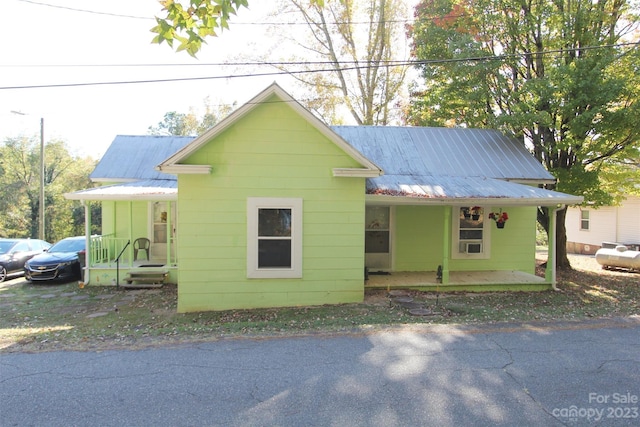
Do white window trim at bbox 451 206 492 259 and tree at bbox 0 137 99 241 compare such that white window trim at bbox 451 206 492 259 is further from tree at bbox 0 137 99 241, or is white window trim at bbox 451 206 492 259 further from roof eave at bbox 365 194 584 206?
tree at bbox 0 137 99 241

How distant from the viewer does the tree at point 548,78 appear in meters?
11.4

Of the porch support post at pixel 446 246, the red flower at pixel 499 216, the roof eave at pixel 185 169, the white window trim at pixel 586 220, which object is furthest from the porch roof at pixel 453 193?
the white window trim at pixel 586 220

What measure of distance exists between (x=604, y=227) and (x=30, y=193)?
136 feet

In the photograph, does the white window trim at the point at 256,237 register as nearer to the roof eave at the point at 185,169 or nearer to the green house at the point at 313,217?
the green house at the point at 313,217

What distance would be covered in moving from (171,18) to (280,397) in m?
4.58

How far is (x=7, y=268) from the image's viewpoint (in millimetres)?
13125

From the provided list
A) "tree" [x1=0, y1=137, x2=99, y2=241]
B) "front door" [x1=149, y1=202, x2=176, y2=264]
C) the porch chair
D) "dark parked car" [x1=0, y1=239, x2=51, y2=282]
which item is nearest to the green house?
the porch chair

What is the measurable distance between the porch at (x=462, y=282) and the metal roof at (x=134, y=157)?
7226 millimetres

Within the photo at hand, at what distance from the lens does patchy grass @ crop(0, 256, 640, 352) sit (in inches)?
235

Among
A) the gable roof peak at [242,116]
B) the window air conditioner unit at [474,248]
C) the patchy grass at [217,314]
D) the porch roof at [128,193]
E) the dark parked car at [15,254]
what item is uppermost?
the gable roof peak at [242,116]

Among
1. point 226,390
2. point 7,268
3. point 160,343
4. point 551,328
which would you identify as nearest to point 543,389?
point 551,328

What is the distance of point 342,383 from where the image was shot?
412 centimetres

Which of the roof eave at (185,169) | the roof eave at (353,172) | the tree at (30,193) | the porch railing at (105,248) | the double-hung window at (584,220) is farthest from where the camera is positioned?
the tree at (30,193)

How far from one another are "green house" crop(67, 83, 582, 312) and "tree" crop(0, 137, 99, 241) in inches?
1041
